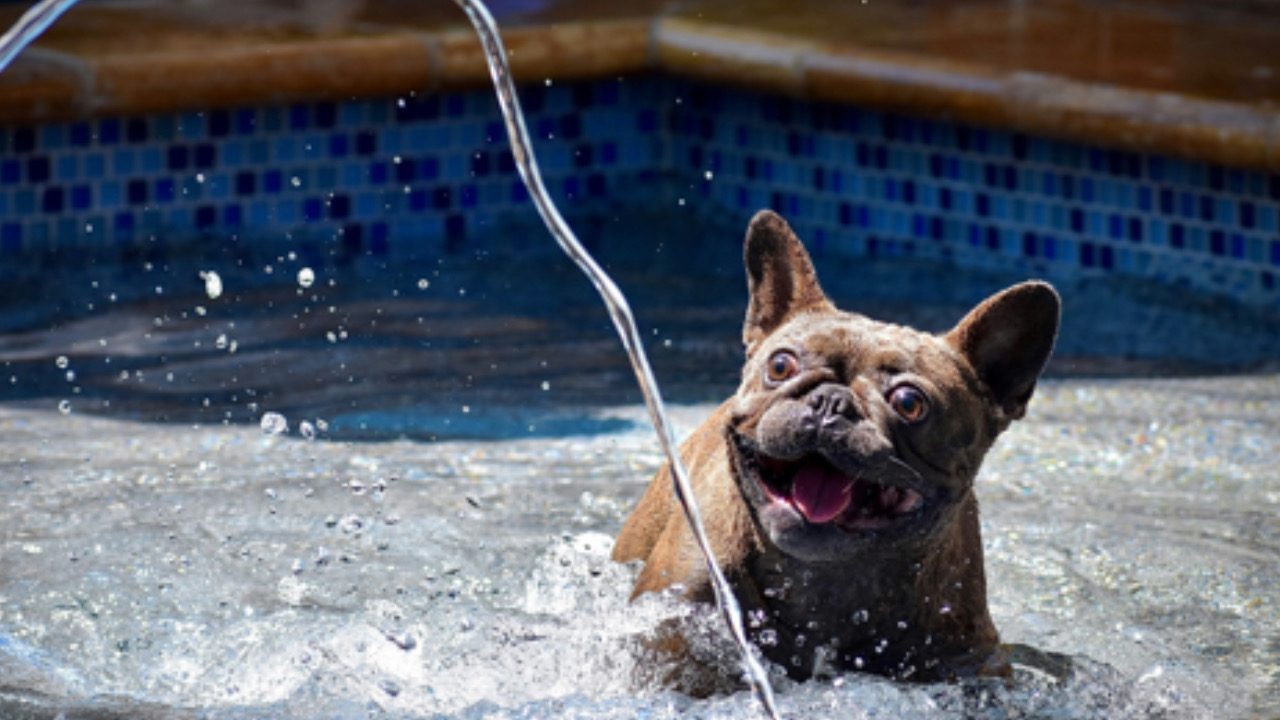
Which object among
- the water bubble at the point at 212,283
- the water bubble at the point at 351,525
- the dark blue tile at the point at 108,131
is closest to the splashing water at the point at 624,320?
the water bubble at the point at 351,525

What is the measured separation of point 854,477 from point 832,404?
132 millimetres

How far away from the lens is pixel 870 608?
381 cm

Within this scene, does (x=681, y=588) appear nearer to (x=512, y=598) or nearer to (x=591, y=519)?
(x=512, y=598)

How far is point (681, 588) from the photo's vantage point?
3.86 m

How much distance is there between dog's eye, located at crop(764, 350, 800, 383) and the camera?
3664mm

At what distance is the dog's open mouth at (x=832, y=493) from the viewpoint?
3574 millimetres

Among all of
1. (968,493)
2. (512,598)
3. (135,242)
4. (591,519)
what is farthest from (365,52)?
(968,493)

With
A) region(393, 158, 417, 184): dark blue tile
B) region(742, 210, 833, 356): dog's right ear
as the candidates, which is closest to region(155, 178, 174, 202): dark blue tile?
region(393, 158, 417, 184): dark blue tile

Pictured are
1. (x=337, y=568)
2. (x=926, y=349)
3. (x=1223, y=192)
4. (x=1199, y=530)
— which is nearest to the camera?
(x=926, y=349)

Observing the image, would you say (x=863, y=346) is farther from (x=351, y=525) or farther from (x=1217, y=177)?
(x=1217, y=177)

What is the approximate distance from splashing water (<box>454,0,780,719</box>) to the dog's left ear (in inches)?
22.5

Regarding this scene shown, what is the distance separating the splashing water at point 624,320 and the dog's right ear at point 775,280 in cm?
40

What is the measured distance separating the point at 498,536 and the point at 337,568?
420 millimetres

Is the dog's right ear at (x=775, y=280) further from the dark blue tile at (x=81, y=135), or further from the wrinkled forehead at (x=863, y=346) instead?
the dark blue tile at (x=81, y=135)
